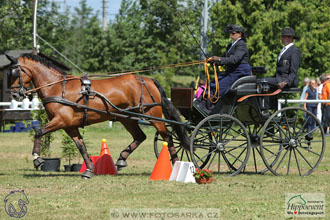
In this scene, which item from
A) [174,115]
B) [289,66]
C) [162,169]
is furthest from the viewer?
[174,115]

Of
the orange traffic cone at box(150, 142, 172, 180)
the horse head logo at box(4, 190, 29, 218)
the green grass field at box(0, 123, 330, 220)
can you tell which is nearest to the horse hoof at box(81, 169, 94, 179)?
the green grass field at box(0, 123, 330, 220)

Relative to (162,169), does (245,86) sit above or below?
above

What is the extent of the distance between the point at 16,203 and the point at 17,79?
2999mm

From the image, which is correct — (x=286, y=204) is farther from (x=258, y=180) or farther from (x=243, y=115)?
(x=243, y=115)

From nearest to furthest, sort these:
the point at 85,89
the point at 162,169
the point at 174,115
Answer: the point at 162,169 → the point at 85,89 → the point at 174,115

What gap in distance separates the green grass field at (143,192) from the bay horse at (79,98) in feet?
2.26

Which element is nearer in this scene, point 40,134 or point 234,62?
point 40,134

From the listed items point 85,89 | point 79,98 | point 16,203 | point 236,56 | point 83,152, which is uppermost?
point 236,56

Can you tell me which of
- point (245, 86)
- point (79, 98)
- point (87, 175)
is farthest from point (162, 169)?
point (245, 86)

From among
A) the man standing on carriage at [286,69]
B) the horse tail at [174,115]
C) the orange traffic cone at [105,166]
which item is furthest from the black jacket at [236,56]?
the orange traffic cone at [105,166]

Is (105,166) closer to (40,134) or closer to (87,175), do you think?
(87,175)

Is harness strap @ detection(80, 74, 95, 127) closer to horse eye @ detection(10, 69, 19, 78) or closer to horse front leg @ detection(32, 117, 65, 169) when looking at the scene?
horse front leg @ detection(32, 117, 65, 169)

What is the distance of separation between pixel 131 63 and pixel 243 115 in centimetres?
3648

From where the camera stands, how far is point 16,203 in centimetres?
782
